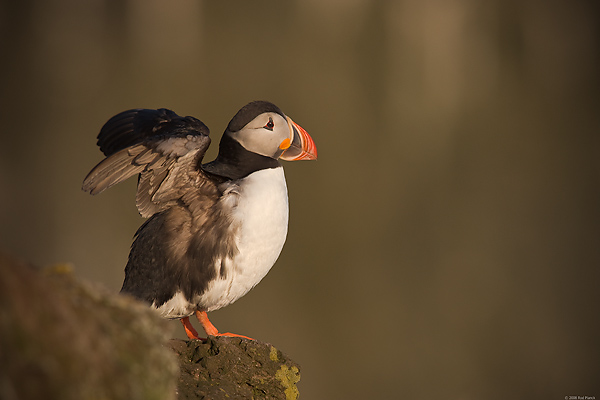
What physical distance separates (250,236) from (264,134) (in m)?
0.81

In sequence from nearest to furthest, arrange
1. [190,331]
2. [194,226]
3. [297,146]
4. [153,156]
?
1. [153,156]
2. [194,226]
3. [190,331]
4. [297,146]

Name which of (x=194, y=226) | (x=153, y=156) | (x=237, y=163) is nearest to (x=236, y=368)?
(x=194, y=226)

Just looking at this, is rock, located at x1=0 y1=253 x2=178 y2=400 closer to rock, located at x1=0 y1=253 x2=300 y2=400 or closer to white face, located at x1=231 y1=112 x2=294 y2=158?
rock, located at x1=0 y1=253 x2=300 y2=400

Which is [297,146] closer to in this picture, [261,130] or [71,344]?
[261,130]

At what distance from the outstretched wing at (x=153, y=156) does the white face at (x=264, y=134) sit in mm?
396

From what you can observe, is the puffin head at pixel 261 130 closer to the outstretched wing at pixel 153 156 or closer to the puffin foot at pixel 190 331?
the outstretched wing at pixel 153 156

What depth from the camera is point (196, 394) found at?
10.0 ft

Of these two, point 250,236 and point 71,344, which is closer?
point 71,344

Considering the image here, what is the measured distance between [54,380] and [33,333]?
12 centimetres

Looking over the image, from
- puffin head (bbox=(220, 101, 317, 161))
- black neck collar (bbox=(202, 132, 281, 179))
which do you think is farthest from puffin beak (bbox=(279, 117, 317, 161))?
black neck collar (bbox=(202, 132, 281, 179))

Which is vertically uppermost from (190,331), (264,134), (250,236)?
(264,134)

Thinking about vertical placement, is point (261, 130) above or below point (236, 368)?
above

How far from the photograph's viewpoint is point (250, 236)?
13.0ft

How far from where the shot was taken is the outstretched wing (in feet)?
11.8
